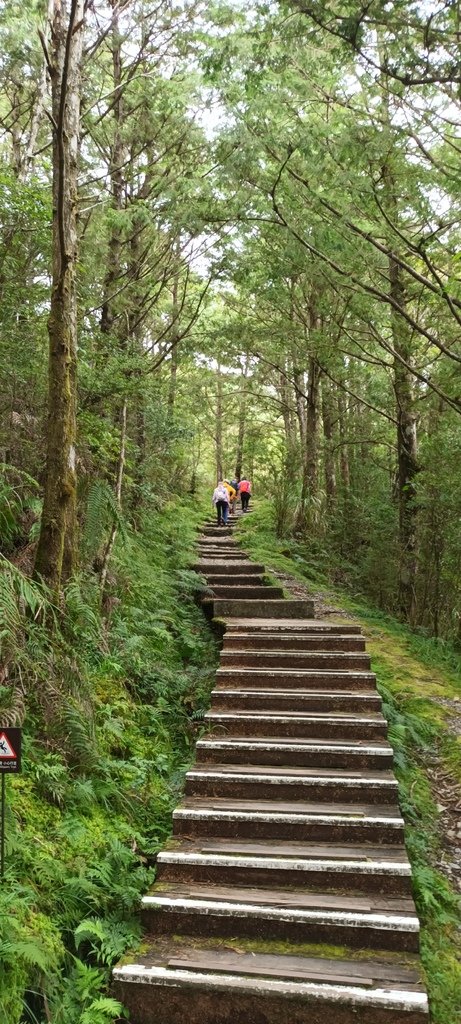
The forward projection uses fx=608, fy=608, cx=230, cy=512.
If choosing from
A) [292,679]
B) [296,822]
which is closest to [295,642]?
[292,679]

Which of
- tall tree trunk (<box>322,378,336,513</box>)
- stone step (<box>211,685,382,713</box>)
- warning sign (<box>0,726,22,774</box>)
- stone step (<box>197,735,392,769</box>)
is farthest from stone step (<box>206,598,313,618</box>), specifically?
tall tree trunk (<box>322,378,336,513</box>)

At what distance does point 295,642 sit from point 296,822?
8.53 ft

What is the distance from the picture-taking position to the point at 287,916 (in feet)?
12.1

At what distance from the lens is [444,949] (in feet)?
12.0

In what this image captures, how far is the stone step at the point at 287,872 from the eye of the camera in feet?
13.0

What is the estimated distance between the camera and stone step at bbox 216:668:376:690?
6109 millimetres

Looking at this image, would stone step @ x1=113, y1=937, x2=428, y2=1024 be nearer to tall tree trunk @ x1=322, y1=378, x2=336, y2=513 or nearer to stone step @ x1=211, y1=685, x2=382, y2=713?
stone step @ x1=211, y1=685, x2=382, y2=713

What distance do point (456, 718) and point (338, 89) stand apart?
29.8 ft

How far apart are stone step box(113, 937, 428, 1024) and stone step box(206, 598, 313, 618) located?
16.4ft

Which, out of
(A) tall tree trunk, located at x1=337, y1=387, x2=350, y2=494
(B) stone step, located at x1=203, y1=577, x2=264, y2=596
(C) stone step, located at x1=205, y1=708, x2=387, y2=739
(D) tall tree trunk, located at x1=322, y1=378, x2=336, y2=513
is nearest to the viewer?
(C) stone step, located at x1=205, y1=708, x2=387, y2=739

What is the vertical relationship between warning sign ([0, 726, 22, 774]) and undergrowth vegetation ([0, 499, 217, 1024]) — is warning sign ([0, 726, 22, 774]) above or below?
above

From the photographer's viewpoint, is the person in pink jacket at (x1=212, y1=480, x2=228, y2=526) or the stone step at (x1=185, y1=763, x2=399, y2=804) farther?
the person in pink jacket at (x1=212, y1=480, x2=228, y2=526)

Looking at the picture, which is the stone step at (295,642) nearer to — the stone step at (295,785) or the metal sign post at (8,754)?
the stone step at (295,785)

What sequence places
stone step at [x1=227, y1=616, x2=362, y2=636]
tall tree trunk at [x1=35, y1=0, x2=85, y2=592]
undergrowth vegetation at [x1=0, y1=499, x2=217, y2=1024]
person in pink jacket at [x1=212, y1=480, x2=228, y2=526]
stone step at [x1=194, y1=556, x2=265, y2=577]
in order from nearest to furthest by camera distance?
undergrowth vegetation at [x1=0, y1=499, x2=217, y2=1024] → tall tree trunk at [x1=35, y1=0, x2=85, y2=592] → stone step at [x1=227, y1=616, x2=362, y2=636] → stone step at [x1=194, y1=556, x2=265, y2=577] → person in pink jacket at [x1=212, y1=480, x2=228, y2=526]
